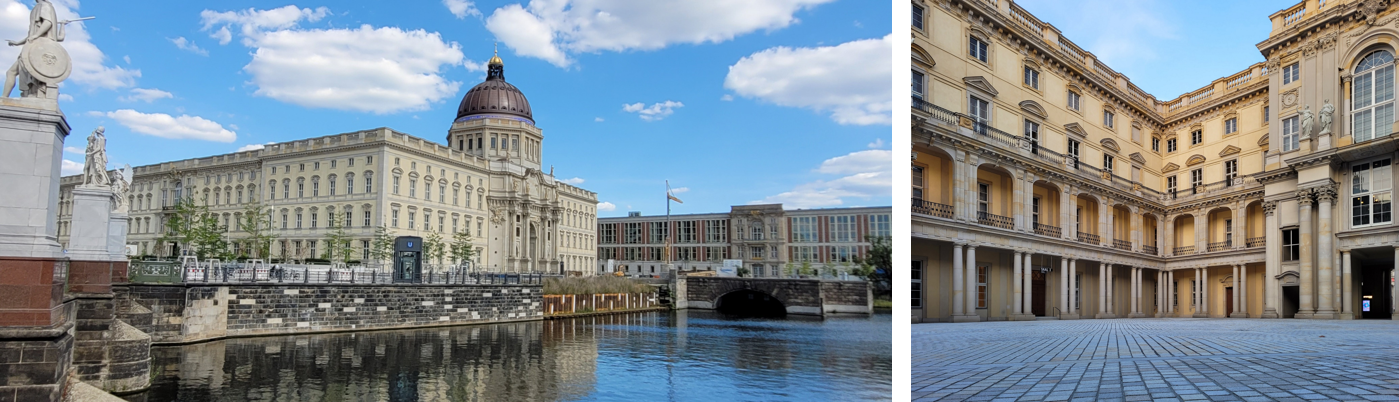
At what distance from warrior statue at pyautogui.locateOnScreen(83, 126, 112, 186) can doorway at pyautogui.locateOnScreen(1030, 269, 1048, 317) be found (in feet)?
45.6

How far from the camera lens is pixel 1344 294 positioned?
7840 mm

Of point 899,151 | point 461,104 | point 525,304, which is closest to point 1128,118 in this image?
point 899,151

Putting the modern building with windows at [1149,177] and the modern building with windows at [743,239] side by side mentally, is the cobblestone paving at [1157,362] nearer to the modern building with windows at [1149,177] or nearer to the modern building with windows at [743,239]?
the modern building with windows at [1149,177]

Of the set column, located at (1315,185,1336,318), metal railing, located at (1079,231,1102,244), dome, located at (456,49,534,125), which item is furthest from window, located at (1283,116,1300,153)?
dome, located at (456,49,534,125)

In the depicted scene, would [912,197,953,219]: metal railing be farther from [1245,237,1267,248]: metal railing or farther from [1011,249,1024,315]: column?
[1245,237,1267,248]: metal railing

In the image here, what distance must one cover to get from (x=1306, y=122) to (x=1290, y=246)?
42.9 inches

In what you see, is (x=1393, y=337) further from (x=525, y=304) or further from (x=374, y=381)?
(x=525, y=304)

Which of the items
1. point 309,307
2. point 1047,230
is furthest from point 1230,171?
point 309,307

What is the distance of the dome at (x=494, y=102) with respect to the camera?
237 ft

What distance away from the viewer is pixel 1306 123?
7457mm

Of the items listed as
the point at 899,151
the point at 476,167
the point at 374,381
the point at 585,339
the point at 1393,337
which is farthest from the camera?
the point at 476,167

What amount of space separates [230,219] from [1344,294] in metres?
54.8

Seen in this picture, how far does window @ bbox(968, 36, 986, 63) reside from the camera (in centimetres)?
724

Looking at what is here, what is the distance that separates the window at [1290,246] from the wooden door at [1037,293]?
6.61 feet
